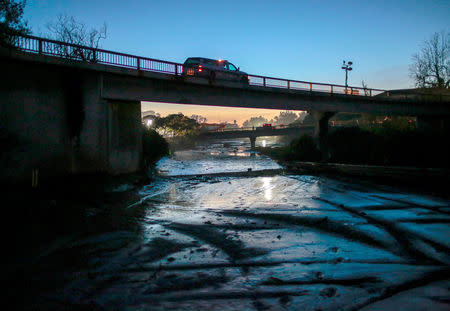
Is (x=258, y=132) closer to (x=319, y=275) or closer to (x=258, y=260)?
(x=258, y=260)

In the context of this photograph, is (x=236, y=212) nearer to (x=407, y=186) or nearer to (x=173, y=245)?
(x=173, y=245)

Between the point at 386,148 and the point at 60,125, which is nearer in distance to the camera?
the point at 60,125

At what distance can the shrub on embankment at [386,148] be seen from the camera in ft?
60.3

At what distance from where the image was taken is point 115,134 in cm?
1571

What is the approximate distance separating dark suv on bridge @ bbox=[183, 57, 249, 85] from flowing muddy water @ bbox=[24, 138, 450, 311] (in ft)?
44.0

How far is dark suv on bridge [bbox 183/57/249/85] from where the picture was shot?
20.0 metres

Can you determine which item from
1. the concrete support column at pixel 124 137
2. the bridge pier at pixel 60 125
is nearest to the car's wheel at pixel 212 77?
the concrete support column at pixel 124 137

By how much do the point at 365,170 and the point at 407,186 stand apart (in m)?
3.79

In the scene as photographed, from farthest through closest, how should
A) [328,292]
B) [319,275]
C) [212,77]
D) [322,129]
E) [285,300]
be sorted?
[322,129], [212,77], [319,275], [328,292], [285,300]

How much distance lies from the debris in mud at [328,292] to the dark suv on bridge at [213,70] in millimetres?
17848

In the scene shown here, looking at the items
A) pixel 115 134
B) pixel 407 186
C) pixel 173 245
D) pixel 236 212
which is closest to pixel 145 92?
Answer: pixel 115 134

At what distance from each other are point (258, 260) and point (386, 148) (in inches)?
787

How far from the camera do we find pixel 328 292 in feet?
12.1

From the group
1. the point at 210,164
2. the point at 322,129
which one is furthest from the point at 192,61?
the point at 322,129
